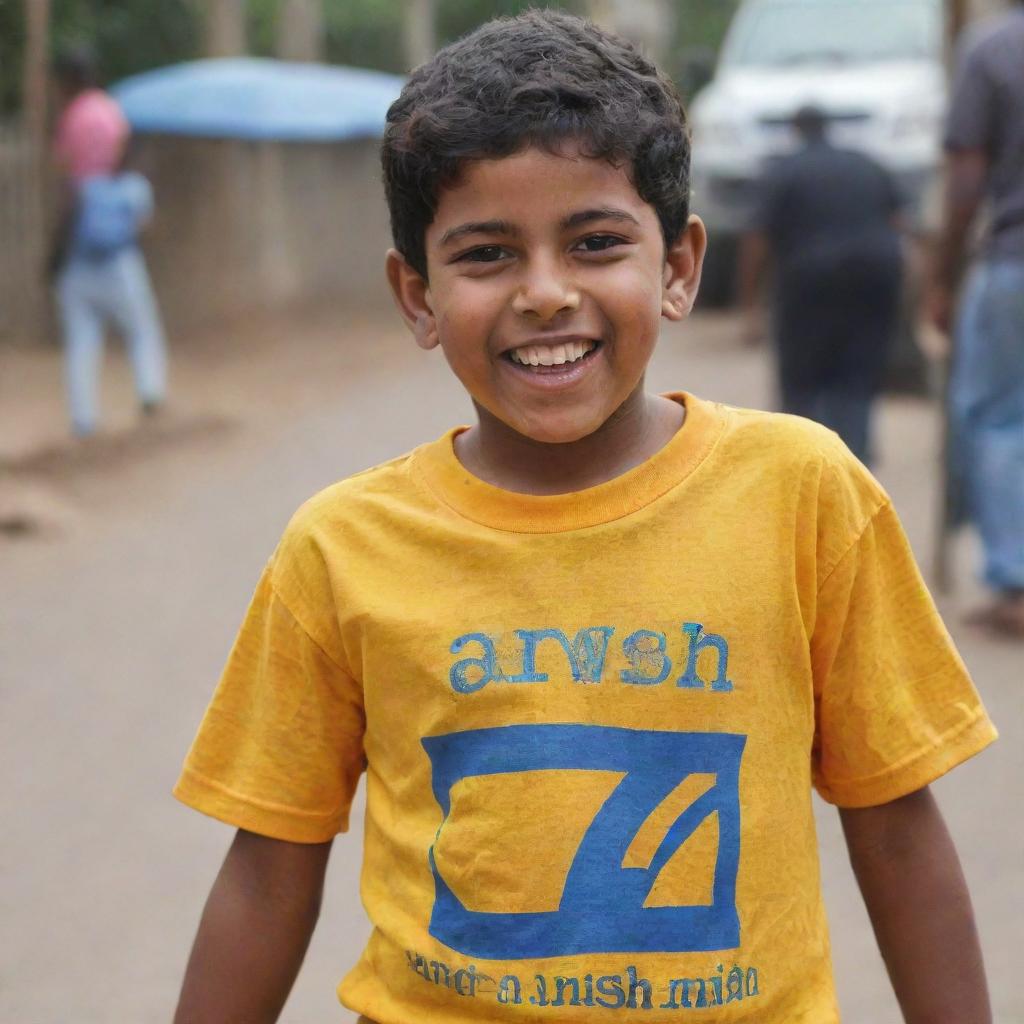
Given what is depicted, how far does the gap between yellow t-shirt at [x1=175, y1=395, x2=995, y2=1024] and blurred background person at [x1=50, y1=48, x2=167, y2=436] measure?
8719 mm

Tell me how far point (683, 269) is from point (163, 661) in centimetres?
441

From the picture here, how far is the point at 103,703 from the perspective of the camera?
575 cm

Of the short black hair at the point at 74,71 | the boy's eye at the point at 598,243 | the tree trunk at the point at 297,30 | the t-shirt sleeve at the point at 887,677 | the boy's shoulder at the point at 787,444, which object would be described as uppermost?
the boy's eye at the point at 598,243

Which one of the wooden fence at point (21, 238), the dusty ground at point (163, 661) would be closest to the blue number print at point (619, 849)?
the dusty ground at point (163, 661)

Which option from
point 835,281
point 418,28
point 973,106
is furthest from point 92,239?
point 418,28

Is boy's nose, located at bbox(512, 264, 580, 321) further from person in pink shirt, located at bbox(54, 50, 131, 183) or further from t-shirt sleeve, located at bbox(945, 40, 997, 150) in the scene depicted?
person in pink shirt, located at bbox(54, 50, 131, 183)

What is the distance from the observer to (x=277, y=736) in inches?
79.0

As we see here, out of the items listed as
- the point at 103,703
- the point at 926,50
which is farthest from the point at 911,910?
the point at 926,50

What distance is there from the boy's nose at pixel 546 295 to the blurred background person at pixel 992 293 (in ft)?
13.7

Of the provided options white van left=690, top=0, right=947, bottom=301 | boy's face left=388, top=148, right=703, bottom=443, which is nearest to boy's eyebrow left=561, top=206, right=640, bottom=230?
boy's face left=388, top=148, right=703, bottom=443

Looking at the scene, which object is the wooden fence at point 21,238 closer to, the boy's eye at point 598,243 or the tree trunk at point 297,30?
the tree trunk at point 297,30

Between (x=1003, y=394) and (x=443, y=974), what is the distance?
4.45 meters

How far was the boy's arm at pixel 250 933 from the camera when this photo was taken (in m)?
2.03

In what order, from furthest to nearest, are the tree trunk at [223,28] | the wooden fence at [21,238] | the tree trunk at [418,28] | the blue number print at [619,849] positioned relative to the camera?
the tree trunk at [418,28]
the tree trunk at [223,28]
the wooden fence at [21,238]
the blue number print at [619,849]
